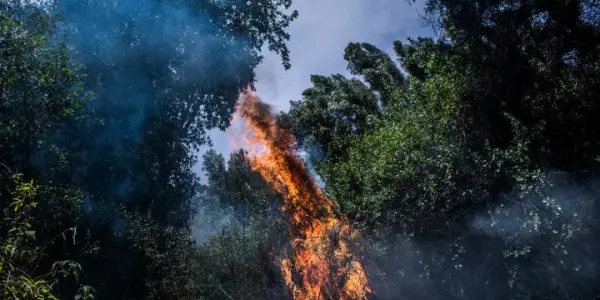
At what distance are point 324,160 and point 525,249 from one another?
15.2 meters

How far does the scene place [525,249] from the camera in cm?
1262

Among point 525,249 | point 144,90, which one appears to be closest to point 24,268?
point 525,249

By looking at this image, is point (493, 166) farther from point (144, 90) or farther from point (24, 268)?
point (144, 90)

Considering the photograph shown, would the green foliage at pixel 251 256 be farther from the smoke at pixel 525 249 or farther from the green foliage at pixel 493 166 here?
the smoke at pixel 525 249

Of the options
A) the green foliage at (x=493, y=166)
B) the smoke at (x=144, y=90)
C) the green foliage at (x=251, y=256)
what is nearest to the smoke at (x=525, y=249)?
the green foliage at (x=493, y=166)

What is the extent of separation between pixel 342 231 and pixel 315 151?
9851 millimetres

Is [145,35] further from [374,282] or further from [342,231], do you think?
[374,282]

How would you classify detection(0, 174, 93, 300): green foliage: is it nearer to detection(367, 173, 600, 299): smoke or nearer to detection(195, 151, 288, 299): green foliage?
detection(367, 173, 600, 299): smoke

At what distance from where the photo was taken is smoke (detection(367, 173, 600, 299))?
488 inches

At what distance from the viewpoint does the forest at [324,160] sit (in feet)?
41.9

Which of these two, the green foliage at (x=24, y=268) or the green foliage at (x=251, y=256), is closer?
the green foliage at (x=24, y=268)

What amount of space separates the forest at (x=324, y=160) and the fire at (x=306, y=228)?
0.10m

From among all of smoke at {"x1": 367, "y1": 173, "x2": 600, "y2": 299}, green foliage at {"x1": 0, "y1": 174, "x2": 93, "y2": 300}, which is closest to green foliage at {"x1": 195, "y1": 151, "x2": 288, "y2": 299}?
smoke at {"x1": 367, "y1": 173, "x2": 600, "y2": 299}

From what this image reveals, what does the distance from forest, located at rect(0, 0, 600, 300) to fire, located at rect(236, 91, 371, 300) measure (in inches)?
4.1
